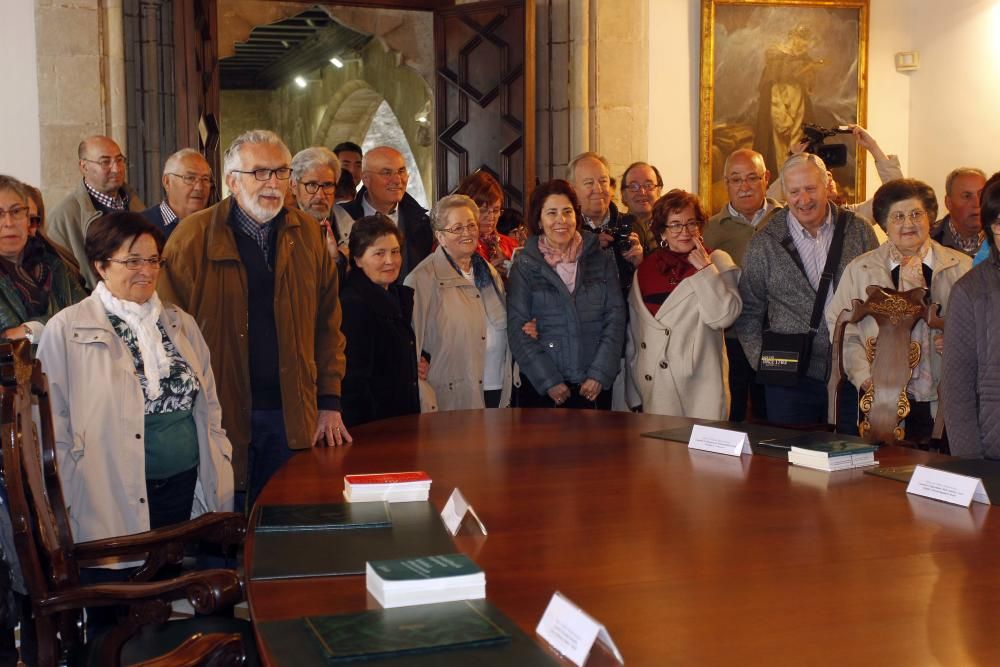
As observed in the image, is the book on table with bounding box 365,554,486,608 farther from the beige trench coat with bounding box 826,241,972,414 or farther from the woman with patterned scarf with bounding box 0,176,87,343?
the beige trench coat with bounding box 826,241,972,414

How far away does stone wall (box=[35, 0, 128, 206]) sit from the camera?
7805mm

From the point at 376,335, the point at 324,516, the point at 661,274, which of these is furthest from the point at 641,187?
the point at 324,516

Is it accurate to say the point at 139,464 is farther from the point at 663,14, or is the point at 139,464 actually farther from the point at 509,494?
the point at 663,14

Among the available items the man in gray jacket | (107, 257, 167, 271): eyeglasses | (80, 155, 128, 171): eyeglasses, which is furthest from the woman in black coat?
(80, 155, 128, 171): eyeglasses

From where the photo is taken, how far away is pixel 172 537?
9.24ft

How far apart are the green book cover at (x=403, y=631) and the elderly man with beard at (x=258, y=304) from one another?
6.49 ft

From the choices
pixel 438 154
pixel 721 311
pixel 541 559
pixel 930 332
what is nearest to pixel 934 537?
pixel 541 559

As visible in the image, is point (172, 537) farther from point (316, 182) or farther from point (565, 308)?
point (316, 182)

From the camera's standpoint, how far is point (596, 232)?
18.8 feet

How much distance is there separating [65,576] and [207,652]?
659 millimetres

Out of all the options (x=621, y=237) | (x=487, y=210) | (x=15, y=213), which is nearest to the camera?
(x=15, y=213)

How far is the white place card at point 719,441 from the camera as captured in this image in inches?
129

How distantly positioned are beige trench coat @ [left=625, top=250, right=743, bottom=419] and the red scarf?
0.12ft

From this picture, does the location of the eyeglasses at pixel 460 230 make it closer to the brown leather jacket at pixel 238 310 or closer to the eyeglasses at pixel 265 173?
the brown leather jacket at pixel 238 310
